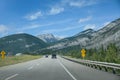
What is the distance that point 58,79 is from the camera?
1622cm

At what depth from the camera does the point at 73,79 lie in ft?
53.0

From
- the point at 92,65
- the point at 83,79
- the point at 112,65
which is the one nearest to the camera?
the point at 83,79

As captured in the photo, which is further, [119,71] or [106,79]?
[119,71]

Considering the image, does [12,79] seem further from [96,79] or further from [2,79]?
[96,79]

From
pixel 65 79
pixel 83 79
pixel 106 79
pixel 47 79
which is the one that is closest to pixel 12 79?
pixel 47 79

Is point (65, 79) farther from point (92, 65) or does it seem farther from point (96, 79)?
point (92, 65)

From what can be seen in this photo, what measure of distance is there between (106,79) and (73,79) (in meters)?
1.89

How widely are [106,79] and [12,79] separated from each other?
5.39m

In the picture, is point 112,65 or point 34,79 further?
point 112,65

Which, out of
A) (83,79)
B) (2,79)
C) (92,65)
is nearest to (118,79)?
(83,79)

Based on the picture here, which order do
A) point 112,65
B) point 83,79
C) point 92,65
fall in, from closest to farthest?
1. point 83,79
2. point 112,65
3. point 92,65

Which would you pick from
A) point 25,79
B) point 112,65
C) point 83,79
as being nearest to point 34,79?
point 25,79

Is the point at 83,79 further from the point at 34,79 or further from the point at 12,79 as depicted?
the point at 12,79

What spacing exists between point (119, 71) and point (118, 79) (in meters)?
6.74
